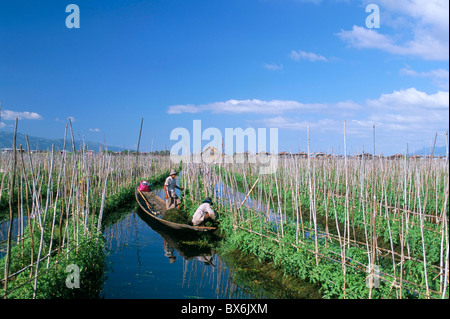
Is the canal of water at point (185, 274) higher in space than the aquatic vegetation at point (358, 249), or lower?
lower

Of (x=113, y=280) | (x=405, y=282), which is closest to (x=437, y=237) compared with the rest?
(x=405, y=282)

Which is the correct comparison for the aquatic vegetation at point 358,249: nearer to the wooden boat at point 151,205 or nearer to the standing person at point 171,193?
the standing person at point 171,193

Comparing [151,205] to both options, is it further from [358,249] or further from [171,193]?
[358,249]

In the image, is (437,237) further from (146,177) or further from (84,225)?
(146,177)

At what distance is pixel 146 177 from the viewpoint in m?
19.2

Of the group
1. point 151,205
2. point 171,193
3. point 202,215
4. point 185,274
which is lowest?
point 185,274

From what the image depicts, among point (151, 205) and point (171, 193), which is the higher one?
point (171, 193)

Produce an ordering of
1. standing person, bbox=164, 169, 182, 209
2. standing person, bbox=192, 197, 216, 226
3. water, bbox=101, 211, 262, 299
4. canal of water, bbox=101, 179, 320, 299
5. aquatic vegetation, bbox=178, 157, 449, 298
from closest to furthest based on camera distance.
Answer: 1. aquatic vegetation, bbox=178, 157, 449, 298
2. canal of water, bbox=101, 179, 320, 299
3. water, bbox=101, 211, 262, 299
4. standing person, bbox=192, 197, 216, 226
5. standing person, bbox=164, 169, 182, 209

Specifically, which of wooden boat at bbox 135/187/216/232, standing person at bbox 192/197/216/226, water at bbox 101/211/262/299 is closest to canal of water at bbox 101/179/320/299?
water at bbox 101/211/262/299

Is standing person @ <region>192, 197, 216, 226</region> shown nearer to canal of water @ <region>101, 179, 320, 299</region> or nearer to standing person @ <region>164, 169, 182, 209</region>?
canal of water @ <region>101, 179, 320, 299</region>

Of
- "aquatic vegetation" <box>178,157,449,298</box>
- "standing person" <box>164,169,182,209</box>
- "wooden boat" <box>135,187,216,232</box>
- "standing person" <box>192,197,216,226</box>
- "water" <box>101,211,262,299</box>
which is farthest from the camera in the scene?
"standing person" <box>164,169,182,209</box>

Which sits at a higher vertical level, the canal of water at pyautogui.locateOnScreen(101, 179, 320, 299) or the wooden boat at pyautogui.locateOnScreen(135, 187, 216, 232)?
the wooden boat at pyautogui.locateOnScreen(135, 187, 216, 232)

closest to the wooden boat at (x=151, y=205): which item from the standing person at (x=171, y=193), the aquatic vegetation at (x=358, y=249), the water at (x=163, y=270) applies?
the standing person at (x=171, y=193)

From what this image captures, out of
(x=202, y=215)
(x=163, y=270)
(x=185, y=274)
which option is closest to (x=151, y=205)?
(x=202, y=215)
